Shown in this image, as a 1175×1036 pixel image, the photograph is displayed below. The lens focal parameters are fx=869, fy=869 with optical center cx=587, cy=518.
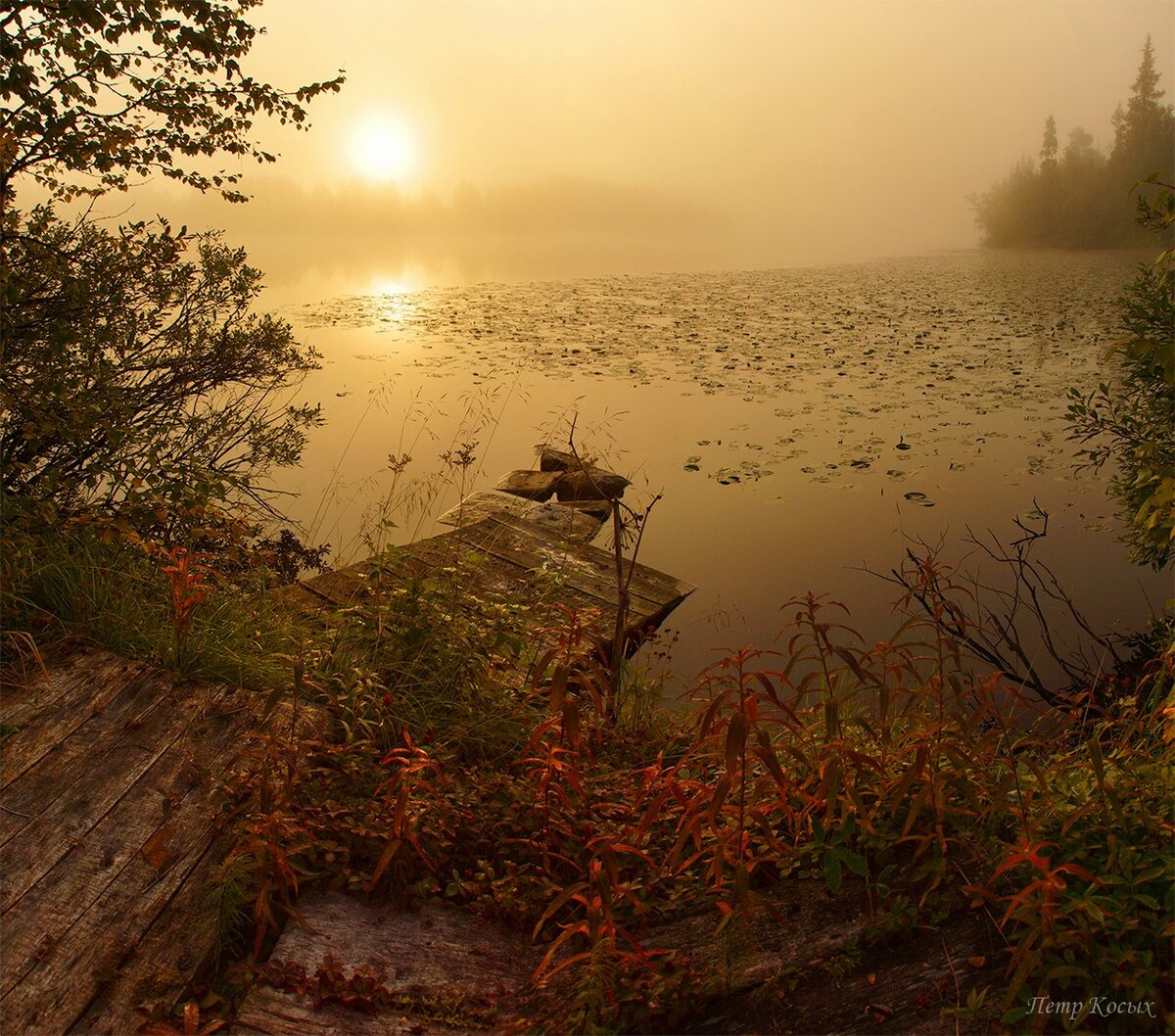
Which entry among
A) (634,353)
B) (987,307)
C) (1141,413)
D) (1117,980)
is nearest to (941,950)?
(1117,980)

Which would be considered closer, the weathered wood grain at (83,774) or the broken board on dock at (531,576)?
the weathered wood grain at (83,774)

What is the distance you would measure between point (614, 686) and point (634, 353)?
778 cm

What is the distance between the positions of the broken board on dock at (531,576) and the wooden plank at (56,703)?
1300 mm

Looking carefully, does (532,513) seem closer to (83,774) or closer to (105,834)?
(83,774)

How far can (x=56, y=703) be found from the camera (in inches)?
119

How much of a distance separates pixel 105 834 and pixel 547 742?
1.41 m

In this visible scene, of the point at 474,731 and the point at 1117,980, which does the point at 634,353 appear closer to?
the point at 474,731

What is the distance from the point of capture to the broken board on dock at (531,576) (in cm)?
484

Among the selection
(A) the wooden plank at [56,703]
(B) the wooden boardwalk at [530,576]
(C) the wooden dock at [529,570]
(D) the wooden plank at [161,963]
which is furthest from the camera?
(B) the wooden boardwalk at [530,576]

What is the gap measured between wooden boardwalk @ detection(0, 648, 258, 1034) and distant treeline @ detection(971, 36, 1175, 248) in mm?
28389

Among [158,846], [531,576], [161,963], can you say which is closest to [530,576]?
[531,576]

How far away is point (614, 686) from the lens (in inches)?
163

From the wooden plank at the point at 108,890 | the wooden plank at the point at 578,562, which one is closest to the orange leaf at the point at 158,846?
the wooden plank at the point at 108,890

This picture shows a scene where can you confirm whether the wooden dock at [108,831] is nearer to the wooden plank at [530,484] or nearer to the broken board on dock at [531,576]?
the broken board on dock at [531,576]
